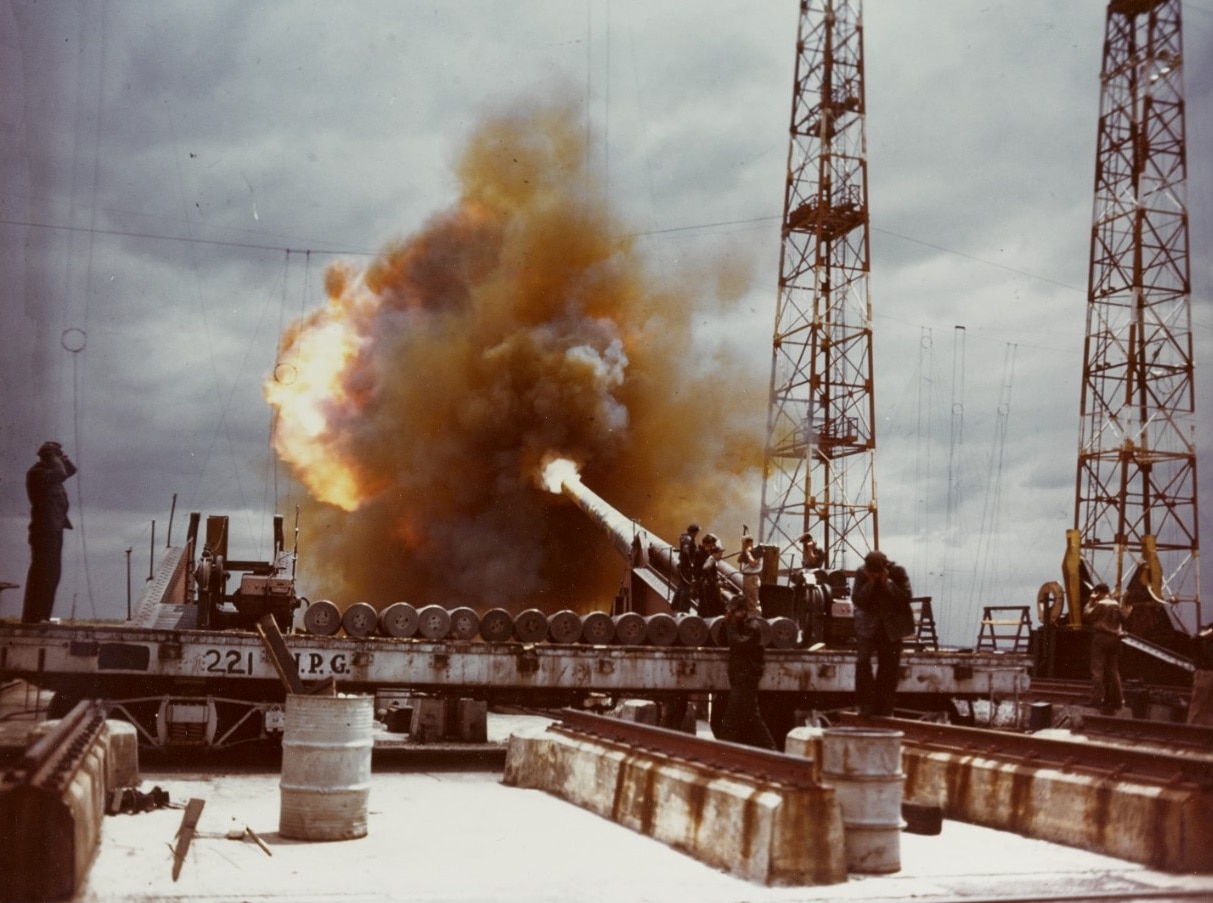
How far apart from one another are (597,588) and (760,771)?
2612cm

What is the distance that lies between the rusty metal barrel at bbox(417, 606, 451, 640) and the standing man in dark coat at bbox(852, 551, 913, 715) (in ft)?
18.8

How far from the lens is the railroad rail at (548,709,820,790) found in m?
8.95

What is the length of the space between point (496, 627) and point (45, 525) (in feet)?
19.5

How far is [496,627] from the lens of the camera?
16.7 metres

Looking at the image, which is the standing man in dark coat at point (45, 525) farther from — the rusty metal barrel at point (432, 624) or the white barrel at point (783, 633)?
the white barrel at point (783, 633)

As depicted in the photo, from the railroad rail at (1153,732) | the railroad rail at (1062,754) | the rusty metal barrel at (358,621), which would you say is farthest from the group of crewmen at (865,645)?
the rusty metal barrel at (358,621)

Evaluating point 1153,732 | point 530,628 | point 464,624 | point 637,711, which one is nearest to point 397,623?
point 464,624

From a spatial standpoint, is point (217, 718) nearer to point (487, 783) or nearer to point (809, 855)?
point (487, 783)

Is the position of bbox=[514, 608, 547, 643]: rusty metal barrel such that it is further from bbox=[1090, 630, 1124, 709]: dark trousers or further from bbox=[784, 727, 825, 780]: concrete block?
bbox=[1090, 630, 1124, 709]: dark trousers

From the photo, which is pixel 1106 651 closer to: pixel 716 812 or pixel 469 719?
pixel 469 719

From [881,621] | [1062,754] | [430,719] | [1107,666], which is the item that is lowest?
[430,719]

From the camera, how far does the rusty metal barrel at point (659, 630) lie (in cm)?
1761

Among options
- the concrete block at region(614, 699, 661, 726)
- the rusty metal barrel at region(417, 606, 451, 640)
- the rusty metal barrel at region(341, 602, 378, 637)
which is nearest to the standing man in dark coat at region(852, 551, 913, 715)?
the concrete block at region(614, 699, 661, 726)

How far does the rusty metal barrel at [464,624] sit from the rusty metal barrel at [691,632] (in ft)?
10.3
